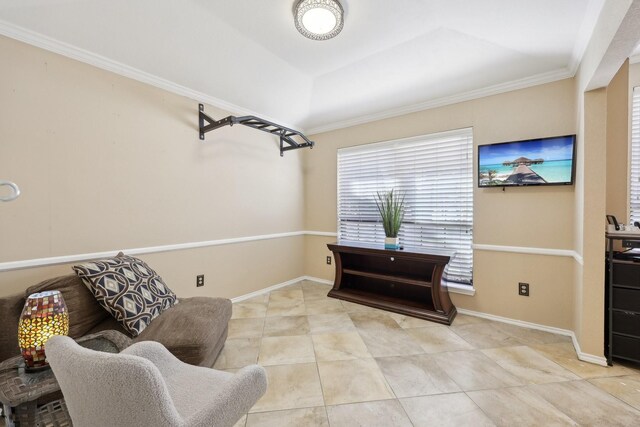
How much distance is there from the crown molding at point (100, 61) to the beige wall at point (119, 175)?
0.15 ft

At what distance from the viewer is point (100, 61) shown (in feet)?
6.86

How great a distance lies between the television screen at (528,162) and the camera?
2307mm

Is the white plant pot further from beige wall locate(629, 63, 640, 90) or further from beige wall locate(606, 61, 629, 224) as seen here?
beige wall locate(629, 63, 640, 90)

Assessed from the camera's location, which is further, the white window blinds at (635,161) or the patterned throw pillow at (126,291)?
the white window blinds at (635,161)

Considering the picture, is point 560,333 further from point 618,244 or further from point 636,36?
point 636,36

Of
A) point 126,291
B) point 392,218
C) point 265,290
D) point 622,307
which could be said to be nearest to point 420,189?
point 392,218

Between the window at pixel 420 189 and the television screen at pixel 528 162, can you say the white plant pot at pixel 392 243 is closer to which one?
the window at pixel 420 189

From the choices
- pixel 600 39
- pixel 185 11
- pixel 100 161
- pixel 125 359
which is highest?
pixel 185 11

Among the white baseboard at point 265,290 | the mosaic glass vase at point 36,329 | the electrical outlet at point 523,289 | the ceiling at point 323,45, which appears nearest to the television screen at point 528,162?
the ceiling at point 323,45

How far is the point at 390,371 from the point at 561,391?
3.48 feet

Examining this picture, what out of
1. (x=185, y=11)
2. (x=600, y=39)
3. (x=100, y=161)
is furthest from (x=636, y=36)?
(x=100, y=161)

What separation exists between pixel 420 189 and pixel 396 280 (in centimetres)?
115

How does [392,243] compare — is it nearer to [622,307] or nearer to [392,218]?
[392,218]

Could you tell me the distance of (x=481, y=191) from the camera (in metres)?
2.76
